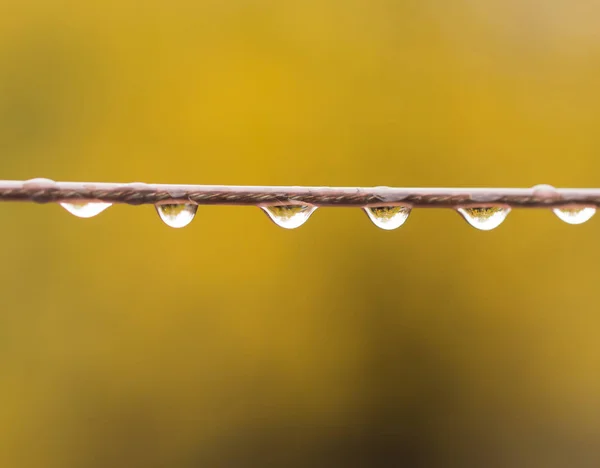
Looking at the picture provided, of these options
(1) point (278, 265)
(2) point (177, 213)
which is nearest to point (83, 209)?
(2) point (177, 213)

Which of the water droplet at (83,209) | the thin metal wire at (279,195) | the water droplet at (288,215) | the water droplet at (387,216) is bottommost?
the thin metal wire at (279,195)

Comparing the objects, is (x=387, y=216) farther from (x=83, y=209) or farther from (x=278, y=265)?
(x=278, y=265)

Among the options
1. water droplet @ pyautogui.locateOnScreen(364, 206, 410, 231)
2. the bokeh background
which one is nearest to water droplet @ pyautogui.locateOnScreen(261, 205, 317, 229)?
water droplet @ pyautogui.locateOnScreen(364, 206, 410, 231)

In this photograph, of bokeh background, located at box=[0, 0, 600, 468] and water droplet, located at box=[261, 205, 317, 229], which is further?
bokeh background, located at box=[0, 0, 600, 468]

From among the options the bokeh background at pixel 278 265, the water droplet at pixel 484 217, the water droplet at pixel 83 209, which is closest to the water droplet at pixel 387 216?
the water droplet at pixel 484 217

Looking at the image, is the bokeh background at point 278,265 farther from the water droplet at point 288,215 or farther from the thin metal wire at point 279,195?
the thin metal wire at point 279,195

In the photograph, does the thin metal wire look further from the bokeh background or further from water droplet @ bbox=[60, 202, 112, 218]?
the bokeh background
